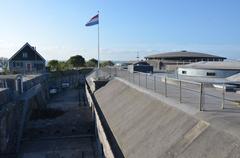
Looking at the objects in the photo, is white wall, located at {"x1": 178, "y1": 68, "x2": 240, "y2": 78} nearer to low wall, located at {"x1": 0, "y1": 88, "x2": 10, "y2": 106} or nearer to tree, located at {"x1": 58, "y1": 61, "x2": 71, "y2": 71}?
low wall, located at {"x1": 0, "y1": 88, "x2": 10, "y2": 106}

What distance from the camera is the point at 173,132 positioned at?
10.5 m

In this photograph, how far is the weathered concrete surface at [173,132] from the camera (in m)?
8.00

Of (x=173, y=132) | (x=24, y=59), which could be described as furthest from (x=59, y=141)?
(x=24, y=59)

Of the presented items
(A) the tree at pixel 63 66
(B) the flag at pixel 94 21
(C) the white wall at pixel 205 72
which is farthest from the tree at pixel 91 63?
(C) the white wall at pixel 205 72

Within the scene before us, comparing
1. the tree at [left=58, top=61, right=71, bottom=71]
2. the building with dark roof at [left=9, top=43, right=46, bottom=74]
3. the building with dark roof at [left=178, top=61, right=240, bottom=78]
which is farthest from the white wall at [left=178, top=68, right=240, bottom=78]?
the tree at [left=58, top=61, right=71, bottom=71]

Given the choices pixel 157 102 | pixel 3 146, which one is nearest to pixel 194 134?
pixel 157 102

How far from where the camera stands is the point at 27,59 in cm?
6316

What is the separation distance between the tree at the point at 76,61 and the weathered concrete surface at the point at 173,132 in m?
86.4

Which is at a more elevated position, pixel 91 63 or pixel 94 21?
pixel 94 21

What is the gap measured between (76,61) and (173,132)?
93891 mm

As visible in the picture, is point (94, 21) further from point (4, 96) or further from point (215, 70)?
point (4, 96)

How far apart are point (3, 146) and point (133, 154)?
1239cm

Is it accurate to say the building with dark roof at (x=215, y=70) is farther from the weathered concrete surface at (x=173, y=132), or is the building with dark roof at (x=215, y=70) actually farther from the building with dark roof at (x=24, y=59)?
the building with dark roof at (x=24, y=59)

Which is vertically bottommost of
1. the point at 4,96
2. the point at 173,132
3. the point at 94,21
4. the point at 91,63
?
the point at 173,132
